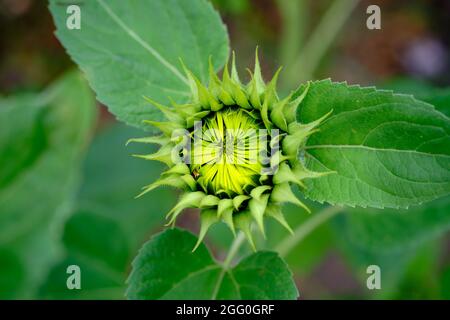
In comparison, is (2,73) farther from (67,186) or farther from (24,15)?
(67,186)

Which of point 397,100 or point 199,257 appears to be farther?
point 199,257

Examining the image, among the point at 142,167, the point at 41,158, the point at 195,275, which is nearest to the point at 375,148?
the point at 195,275

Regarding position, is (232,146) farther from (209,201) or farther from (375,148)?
(375,148)

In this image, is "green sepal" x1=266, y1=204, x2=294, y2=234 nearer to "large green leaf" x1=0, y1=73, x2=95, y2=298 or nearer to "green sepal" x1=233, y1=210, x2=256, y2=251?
"green sepal" x1=233, y1=210, x2=256, y2=251

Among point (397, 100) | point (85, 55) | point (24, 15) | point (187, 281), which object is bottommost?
point (187, 281)
